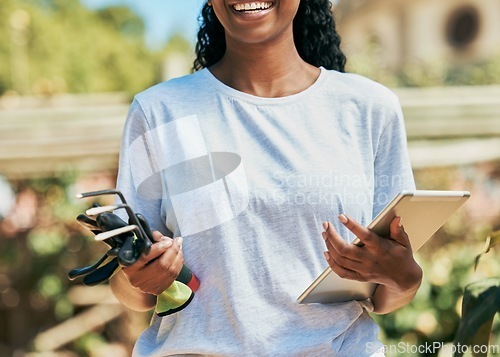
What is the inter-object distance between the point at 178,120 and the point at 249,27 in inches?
8.3

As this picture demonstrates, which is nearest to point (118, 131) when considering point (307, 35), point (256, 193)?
point (307, 35)

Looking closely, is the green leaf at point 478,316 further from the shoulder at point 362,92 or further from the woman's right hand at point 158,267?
the woman's right hand at point 158,267

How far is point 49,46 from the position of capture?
2898 centimetres

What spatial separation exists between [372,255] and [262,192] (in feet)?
0.77

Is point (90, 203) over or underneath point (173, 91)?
underneath

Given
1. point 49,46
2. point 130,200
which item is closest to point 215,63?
point 130,200

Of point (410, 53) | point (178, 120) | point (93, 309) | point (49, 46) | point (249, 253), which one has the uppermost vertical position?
point (178, 120)

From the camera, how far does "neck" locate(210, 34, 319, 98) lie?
1.80 m

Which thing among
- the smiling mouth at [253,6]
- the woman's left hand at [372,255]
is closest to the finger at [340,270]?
the woman's left hand at [372,255]

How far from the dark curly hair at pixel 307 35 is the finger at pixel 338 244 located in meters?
0.57

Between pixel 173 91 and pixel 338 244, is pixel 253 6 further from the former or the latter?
pixel 338 244

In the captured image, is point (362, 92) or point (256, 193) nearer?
point (256, 193)

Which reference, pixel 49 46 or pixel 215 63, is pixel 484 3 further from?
pixel 215 63

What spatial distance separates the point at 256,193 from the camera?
1.66 metres
